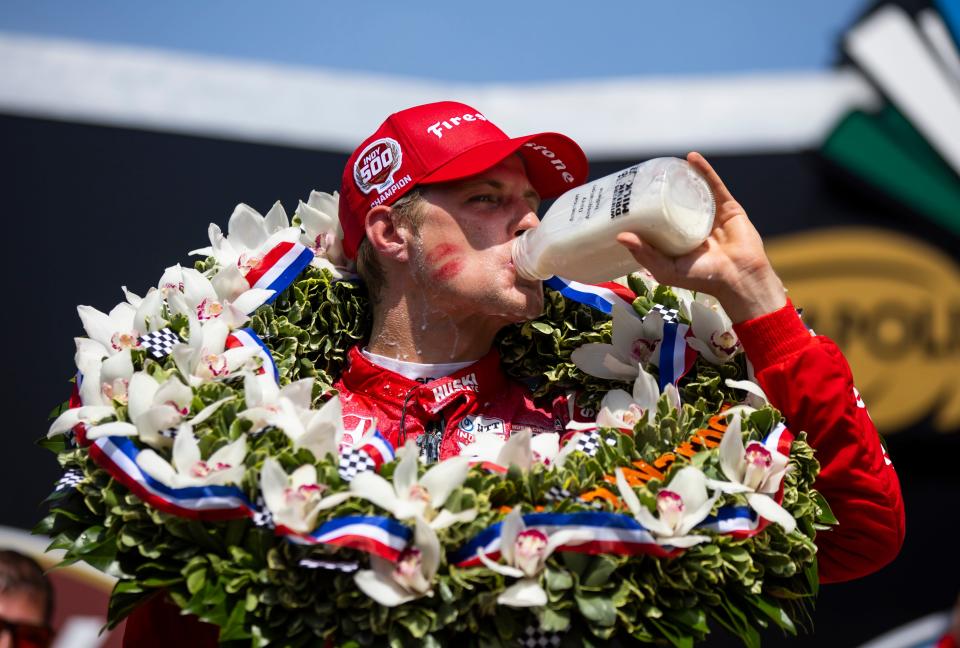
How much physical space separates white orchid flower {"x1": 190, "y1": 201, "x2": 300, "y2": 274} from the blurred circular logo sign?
3231 mm

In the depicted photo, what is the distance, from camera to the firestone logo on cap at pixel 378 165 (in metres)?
2.96

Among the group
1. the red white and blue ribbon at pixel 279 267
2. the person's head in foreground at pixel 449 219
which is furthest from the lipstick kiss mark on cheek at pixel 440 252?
the red white and blue ribbon at pixel 279 267

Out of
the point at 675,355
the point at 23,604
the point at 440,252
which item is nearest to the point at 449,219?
the point at 440,252

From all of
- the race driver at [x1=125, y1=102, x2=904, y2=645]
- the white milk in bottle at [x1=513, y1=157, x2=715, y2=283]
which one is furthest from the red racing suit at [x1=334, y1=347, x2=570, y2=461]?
the white milk in bottle at [x1=513, y1=157, x2=715, y2=283]

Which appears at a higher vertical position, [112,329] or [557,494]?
[112,329]

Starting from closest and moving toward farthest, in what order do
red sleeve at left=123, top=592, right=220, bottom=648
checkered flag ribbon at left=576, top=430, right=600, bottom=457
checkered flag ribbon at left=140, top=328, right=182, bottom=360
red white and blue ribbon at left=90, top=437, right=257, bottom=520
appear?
red white and blue ribbon at left=90, top=437, right=257, bottom=520, red sleeve at left=123, top=592, right=220, bottom=648, checkered flag ribbon at left=576, top=430, right=600, bottom=457, checkered flag ribbon at left=140, top=328, right=182, bottom=360

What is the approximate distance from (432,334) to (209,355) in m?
0.66

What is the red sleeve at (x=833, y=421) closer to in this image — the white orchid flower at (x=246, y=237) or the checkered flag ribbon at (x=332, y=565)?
the checkered flag ribbon at (x=332, y=565)

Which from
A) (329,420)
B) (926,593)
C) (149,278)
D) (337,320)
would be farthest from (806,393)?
(926,593)

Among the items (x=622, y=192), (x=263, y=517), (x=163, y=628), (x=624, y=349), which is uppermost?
(x=622, y=192)

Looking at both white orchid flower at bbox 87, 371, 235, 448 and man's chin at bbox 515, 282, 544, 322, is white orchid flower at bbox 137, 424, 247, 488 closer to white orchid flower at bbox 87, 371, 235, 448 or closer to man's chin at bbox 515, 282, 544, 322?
white orchid flower at bbox 87, 371, 235, 448

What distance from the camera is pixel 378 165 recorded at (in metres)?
3.00

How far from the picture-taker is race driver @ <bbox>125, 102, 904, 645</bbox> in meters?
2.40

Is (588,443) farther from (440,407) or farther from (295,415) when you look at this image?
(295,415)
